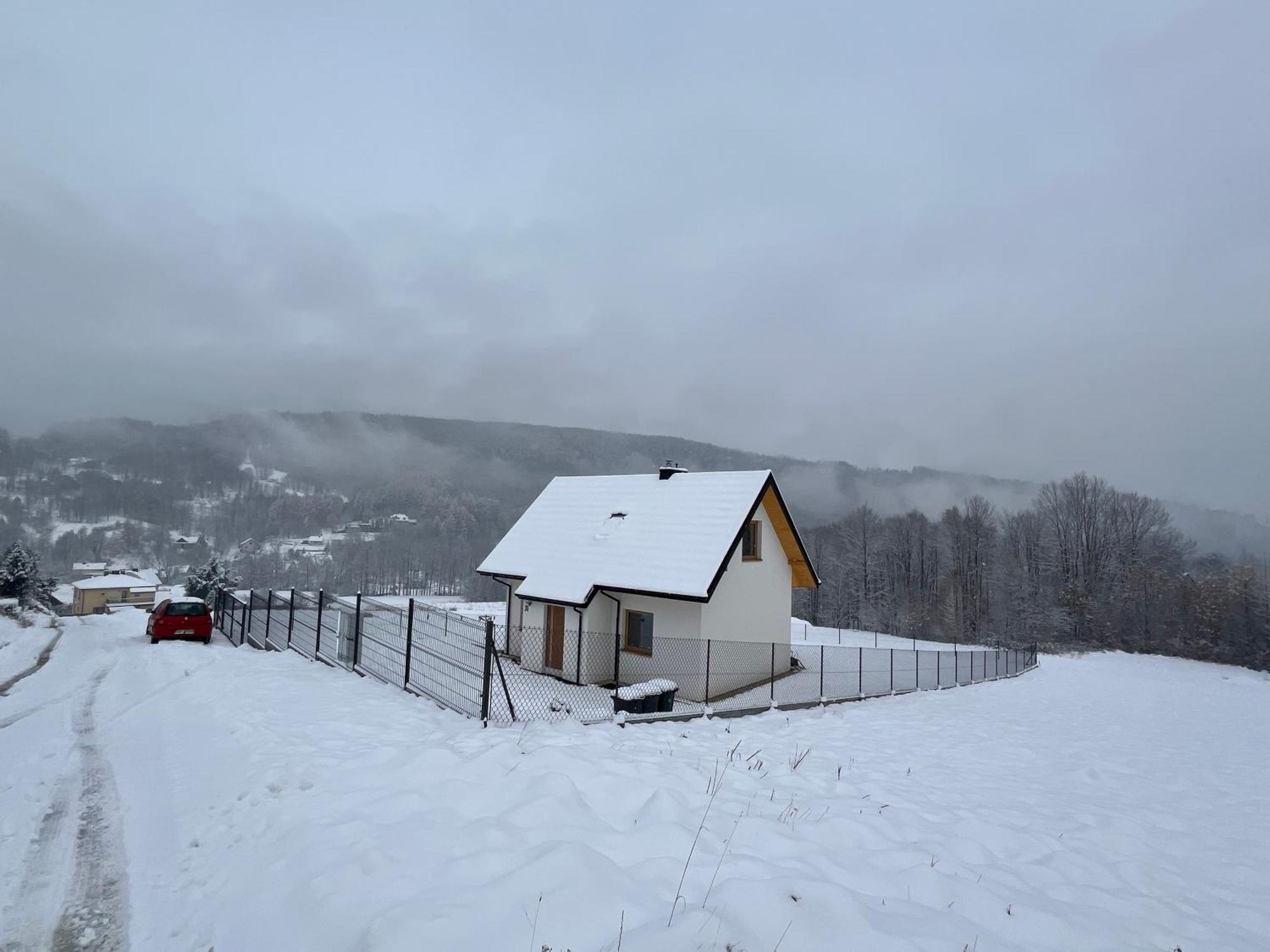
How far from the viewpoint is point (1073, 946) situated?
143 inches

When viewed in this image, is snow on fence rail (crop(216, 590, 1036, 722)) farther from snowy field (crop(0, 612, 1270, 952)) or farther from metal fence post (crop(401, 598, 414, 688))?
snowy field (crop(0, 612, 1270, 952))

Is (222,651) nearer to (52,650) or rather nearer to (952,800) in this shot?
(52,650)

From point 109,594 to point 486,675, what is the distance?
7599 centimetres

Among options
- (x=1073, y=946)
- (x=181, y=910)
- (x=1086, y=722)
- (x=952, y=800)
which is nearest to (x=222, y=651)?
(x=181, y=910)

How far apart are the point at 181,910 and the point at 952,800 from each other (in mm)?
7013

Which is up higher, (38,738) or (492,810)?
(492,810)

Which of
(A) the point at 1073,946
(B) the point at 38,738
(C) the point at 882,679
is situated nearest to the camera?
(A) the point at 1073,946

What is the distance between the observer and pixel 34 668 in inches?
531

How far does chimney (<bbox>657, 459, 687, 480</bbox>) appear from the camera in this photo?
21984mm

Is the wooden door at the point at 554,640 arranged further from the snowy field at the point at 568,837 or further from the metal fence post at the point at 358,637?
the snowy field at the point at 568,837

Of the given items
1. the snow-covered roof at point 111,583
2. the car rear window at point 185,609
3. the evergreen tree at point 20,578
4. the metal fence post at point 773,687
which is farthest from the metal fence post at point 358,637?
the snow-covered roof at point 111,583

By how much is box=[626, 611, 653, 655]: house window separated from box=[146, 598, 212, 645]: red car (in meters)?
13.4

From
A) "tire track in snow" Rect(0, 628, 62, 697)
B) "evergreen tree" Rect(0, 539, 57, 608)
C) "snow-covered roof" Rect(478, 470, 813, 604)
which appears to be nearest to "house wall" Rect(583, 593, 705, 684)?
"snow-covered roof" Rect(478, 470, 813, 604)

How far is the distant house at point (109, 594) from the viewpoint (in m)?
59.0
